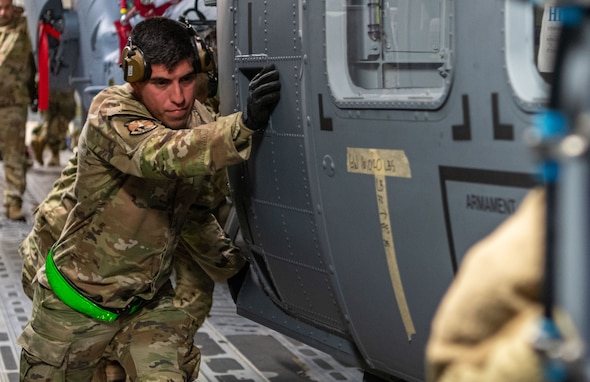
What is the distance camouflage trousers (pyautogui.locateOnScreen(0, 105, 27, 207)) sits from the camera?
33.4 ft

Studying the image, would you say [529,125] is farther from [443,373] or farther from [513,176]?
[443,373]

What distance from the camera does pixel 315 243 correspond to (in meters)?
3.53

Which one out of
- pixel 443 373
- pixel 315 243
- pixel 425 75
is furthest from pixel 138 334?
pixel 443 373

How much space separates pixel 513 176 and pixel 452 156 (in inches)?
9.8

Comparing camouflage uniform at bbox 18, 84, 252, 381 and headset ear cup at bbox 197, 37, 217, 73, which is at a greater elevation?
headset ear cup at bbox 197, 37, 217, 73

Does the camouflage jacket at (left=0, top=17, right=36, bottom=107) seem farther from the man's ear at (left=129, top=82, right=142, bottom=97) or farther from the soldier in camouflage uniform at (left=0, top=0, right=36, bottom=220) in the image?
the man's ear at (left=129, top=82, right=142, bottom=97)

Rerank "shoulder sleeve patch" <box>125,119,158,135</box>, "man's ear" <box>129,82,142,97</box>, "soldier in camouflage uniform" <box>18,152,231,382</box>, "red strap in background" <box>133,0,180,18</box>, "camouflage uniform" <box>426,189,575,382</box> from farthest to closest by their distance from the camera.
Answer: "red strap in background" <box>133,0,180,18</box> < "soldier in camouflage uniform" <box>18,152,231,382</box> < "man's ear" <box>129,82,142,97</box> < "shoulder sleeve patch" <box>125,119,158,135</box> < "camouflage uniform" <box>426,189,575,382</box>

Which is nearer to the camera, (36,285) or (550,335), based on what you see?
(550,335)

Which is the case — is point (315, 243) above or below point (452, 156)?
below

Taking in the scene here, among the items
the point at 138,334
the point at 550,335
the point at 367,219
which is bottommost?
the point at 138,334

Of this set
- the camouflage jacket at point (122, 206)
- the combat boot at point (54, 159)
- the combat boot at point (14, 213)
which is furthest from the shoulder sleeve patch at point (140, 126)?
the combat boot at point (54, 159)

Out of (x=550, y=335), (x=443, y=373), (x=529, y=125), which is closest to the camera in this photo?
(x=550, y=335)

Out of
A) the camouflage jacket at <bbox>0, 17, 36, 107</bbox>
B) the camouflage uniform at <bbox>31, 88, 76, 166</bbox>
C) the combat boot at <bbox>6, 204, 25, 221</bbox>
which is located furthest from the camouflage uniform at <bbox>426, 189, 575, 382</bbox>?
the camouflage uniform at <bbox>31, 88, 76, 166</bbox>

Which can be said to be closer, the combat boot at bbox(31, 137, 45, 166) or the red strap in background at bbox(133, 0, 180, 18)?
the red strap in background at bbox(133, 0, 180, 18)
